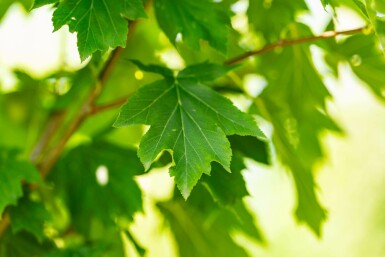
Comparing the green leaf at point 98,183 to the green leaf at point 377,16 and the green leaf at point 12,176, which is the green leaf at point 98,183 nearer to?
the green leaf at point 12,176

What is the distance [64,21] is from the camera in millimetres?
584

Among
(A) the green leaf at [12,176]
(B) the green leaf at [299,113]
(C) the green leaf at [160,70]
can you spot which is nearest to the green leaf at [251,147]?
(B) the green leaf at [299,113]

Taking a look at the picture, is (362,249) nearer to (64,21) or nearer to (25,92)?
(25,92)

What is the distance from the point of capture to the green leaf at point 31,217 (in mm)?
792

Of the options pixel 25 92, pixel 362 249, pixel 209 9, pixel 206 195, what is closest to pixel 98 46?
pixel 209 9

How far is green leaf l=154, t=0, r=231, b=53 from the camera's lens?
2.44ft

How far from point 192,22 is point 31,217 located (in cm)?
31

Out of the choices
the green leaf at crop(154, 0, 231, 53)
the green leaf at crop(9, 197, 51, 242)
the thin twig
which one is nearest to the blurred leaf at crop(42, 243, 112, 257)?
the green leaf at crop(9, 197, 51, 242)

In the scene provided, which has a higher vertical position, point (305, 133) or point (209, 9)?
point (209, 9)

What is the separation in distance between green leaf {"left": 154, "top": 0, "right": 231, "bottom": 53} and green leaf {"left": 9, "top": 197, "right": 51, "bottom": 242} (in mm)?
273

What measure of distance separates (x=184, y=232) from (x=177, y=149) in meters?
0.41

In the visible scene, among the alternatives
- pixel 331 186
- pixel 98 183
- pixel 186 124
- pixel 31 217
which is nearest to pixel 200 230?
pixel 98 183

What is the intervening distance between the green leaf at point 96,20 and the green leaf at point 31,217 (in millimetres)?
298

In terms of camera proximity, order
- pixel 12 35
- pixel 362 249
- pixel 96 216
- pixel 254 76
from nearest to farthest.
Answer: pixel 96 216 < pixel 254 76 < pixel 12 35 < pixel 362 249
